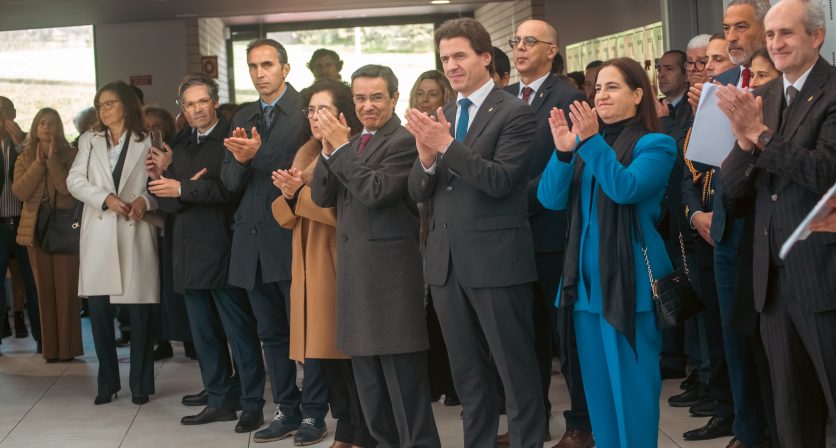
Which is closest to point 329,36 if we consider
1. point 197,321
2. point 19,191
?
point 19,191

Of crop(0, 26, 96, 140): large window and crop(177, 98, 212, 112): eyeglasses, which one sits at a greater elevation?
crop(0, 26, 96, 140): large window

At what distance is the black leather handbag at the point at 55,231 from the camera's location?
7293mm

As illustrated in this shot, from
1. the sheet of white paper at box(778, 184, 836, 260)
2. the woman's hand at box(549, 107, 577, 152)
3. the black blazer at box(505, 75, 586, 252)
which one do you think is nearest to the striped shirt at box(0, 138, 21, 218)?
the black blazer at box(505, 75, 586, 252)

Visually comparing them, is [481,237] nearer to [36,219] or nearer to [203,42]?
[36,219]

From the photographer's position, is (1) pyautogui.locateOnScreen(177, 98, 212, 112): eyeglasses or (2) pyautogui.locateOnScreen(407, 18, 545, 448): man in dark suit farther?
(1) pyautogui.locateOnScreen(177, 98, 212, 112): eyeglasses

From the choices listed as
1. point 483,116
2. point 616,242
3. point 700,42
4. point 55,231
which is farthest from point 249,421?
point 700,42

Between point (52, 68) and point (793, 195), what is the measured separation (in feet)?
43.7

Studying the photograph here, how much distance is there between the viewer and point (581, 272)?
13.1ft

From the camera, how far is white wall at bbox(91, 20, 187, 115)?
13820mm

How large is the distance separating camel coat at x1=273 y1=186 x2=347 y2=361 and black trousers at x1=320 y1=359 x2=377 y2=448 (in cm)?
15

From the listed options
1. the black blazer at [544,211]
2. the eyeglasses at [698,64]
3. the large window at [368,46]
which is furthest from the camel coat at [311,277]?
the large window at [368,46]

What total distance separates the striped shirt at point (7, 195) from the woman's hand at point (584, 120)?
557 centimetres

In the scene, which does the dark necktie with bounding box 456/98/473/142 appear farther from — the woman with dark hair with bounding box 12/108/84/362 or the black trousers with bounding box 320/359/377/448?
the woman with dark hair with bounding box 12/108/84/362

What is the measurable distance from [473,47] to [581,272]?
944 mm
